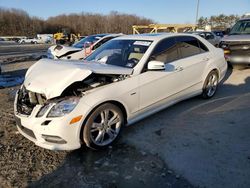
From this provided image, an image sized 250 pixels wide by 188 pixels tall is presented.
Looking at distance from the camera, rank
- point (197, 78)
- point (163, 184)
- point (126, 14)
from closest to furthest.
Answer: point (163, 184) < point (197, 78) < point (126, 14)

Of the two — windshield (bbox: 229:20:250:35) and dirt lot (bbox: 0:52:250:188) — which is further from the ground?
windshield (bbox: 229:20:250:35)

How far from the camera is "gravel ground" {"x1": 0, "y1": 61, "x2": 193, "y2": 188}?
298 centimetres

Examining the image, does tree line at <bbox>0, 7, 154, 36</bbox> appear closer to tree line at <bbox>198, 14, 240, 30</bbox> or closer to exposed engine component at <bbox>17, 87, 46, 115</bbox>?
tree line at <bbox>198, 14, 240, 30</bbox>

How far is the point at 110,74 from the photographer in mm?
3764

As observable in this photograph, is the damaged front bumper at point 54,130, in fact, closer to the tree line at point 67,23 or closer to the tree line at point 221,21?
the tree line at point 221,21

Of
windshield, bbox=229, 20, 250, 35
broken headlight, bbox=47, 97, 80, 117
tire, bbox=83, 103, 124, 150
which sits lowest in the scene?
tire, bbox=83, 103, 124, 150

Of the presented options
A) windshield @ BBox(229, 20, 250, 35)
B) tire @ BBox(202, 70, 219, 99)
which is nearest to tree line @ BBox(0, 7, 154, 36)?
windshield @ BBox(229, 20, 250, 35)

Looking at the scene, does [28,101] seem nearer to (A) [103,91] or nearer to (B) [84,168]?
(A) [103,91]

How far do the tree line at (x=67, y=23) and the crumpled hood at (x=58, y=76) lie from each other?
8048 cm

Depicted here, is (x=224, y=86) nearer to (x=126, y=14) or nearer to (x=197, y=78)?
(x=197, y=78)

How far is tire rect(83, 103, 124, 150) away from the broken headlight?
29 cm

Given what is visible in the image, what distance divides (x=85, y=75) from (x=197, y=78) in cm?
274

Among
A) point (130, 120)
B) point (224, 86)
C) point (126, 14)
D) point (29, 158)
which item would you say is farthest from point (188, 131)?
point (126, 14)

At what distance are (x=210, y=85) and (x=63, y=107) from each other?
Answer: 148 inches
